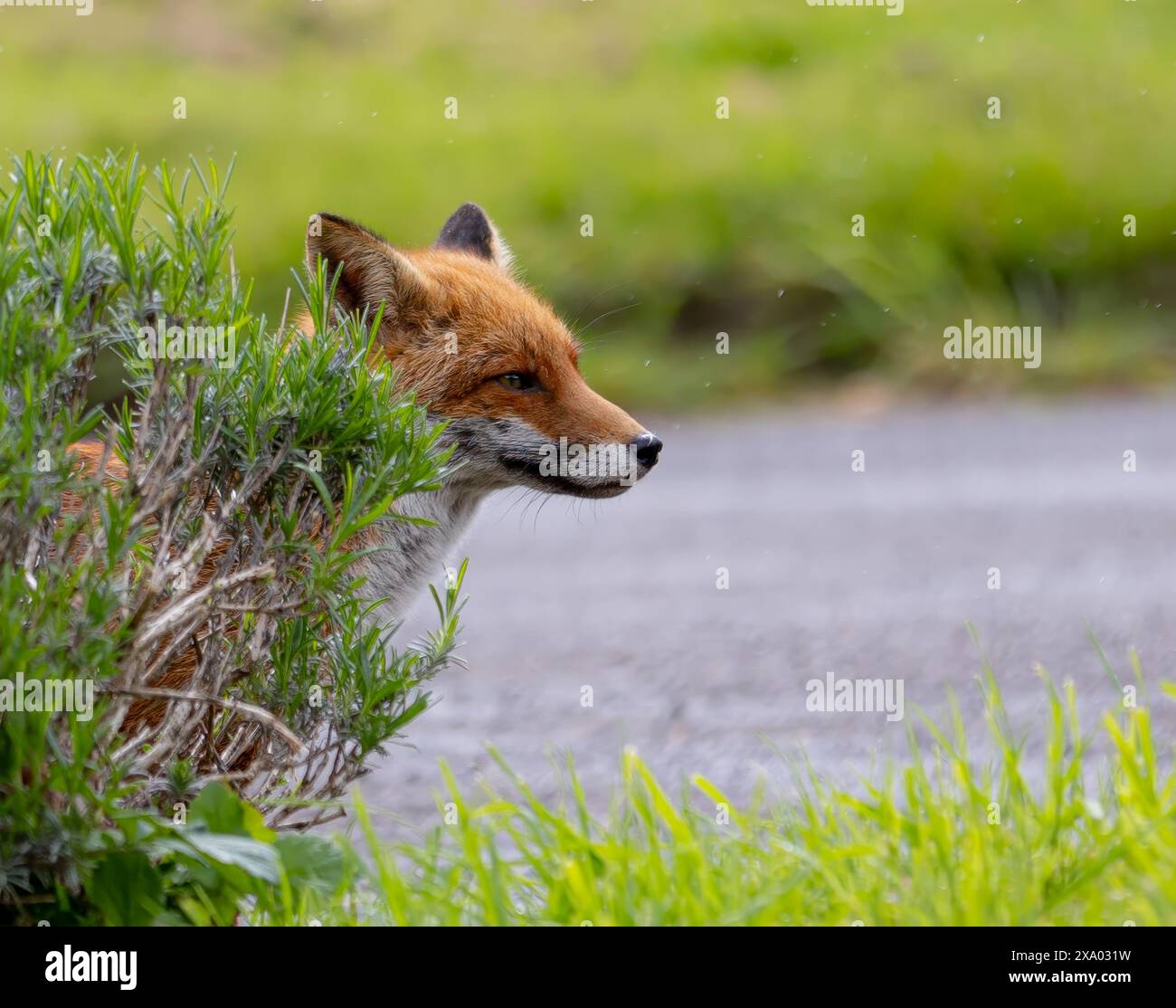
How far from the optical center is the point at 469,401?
5.04 meters

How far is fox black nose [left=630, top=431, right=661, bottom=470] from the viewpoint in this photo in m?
4.98

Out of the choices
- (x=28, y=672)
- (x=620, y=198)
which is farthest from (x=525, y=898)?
(x=620, y=198)

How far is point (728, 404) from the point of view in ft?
45.4

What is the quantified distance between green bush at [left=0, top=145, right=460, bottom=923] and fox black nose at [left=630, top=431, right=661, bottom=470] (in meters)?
1.38

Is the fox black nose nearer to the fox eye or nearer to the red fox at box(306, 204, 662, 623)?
the red fox at box(306, 204, 662, 623)

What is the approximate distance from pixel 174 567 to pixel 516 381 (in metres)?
2.13

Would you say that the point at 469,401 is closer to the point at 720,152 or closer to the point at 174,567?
the point at 174,567

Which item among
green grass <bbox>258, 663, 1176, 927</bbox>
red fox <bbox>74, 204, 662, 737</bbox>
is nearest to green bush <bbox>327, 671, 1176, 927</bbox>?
green grass <bbox>258, 663, 1176, 927</bbox>

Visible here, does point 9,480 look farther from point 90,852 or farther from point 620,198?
point 620,198

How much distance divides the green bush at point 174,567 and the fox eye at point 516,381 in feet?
4.62

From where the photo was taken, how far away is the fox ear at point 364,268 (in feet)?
15.9

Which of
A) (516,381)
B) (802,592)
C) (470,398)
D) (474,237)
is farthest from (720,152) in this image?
(470,398)

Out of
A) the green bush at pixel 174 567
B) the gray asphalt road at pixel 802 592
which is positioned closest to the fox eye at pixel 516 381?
the gray asphalt road at pixel 802 592

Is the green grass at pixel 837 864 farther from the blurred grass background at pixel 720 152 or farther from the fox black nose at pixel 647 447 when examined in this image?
the blurred grass background at pixel 720 152
